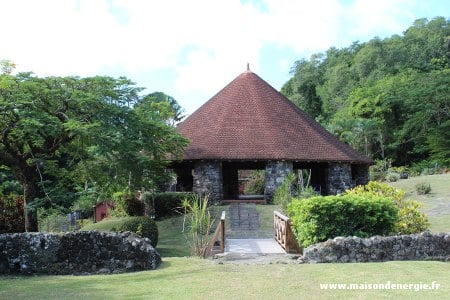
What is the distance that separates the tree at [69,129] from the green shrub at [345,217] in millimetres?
4891

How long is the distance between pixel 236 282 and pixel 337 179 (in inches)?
653

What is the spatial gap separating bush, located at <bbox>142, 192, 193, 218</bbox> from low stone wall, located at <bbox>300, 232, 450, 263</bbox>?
10937 mm

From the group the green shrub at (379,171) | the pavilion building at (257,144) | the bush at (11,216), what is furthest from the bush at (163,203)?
the green shrub at (379,171)

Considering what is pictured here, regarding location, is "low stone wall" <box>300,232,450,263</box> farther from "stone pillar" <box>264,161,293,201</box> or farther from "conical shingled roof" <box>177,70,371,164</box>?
"stone pillar" <box>264,161,293,201</box>

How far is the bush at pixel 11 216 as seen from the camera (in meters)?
14.0

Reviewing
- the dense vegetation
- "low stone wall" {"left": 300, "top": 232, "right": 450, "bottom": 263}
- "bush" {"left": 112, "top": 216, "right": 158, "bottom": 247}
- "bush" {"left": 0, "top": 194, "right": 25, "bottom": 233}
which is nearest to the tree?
"bush" {"left": 0, "top": 194, "right": 25, "bottom": 233}

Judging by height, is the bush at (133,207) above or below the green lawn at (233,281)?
above

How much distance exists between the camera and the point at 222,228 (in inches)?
505

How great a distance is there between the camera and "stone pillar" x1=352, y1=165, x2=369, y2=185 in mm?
25906

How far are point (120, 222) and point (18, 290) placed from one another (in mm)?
6824

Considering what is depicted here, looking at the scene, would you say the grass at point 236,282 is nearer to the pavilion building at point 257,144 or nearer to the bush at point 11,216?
the bush at point 11,216

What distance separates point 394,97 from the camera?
49438 mm

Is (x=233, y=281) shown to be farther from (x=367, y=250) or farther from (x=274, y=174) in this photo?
(x=274, y=174)

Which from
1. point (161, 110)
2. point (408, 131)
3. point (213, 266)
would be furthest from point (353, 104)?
point (213, 266)
